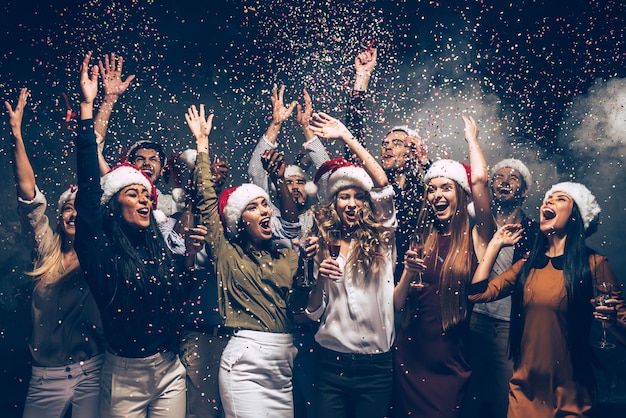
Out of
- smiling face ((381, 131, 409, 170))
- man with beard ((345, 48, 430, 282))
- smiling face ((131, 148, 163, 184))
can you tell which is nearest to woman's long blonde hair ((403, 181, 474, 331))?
man with beard ((345, 48, 430, 282))

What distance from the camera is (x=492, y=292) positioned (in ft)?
13.3

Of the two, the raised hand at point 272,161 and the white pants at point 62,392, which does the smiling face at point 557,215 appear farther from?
the white pants at point 62,392

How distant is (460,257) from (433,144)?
2.71 meters

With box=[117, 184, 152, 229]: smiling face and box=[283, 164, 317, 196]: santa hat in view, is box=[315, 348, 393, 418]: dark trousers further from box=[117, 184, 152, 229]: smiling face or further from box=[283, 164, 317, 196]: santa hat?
box=[283, 164, 317, 196]: santa hat

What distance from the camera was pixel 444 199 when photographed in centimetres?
413

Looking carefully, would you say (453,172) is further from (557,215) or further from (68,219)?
(68,219)

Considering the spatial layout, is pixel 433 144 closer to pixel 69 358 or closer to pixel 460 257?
pixel 460 257

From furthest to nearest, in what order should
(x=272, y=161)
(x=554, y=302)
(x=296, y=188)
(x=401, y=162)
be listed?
(x=296, y=188)
(x=401, y=162)
(x=272, y=161)
(x=554, y=302)

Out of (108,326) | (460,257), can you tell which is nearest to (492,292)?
(460,257)

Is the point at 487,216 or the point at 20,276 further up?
the point at 487,216

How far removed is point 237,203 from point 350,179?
0.66m

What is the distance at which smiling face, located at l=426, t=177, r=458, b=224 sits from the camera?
412cm

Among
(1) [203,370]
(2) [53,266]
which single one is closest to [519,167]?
(1) [203,370]

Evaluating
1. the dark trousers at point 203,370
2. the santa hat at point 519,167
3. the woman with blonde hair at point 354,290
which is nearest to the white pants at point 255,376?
the woman with blonde hair at point 354,290
